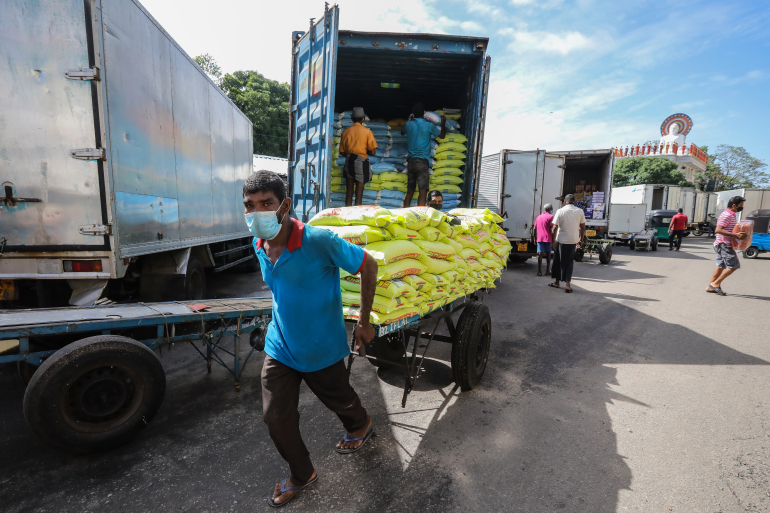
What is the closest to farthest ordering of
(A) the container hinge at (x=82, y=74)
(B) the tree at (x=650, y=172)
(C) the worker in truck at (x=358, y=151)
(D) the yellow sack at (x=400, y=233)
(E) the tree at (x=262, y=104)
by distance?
(D) the yellow sack at (x=400, y=233), (A) the container hinge at (x=82, y=74), (C) the worker in truck at (x=358, y=151), (E) the tree at (x=262, y=104), (B) the tree at (x=650, y=172)

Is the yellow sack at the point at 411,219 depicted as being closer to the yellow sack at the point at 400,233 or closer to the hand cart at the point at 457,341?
the yellow sack at the point at 400,233

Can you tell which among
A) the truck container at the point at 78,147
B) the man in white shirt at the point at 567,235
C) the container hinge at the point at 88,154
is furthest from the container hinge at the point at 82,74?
the man in white shirt at the point at 567,235

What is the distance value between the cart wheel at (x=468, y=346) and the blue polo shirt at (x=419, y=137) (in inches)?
135

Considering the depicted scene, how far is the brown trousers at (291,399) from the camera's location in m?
2.01

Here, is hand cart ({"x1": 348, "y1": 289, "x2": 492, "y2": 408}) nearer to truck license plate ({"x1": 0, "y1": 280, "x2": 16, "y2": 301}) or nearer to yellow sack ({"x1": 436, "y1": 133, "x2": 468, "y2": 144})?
truck license plate ({"x1": 0, "y1": 280, "x2": 16, "y2": 301})

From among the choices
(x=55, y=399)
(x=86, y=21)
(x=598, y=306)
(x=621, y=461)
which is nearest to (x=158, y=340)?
(x=55, y=399)

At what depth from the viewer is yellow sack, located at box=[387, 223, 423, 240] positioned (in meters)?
2.87

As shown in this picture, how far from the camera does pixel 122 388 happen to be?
251 cm

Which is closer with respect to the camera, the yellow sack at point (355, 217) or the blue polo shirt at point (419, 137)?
the yellow sack at point (355, 217)

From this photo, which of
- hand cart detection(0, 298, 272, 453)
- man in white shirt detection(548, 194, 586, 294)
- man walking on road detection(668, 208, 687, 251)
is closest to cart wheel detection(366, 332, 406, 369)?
hand cart detection(0, 298, 272, 453)

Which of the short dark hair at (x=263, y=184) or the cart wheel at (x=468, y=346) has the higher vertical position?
the short dark hair at (x=263, y=184)

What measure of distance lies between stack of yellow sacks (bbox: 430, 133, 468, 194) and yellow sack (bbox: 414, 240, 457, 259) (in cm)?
338

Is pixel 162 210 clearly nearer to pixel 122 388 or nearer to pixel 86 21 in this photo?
pixel 86 21

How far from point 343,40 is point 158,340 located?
4.62 meters
